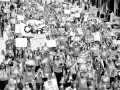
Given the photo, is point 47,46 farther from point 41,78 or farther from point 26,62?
point 41,78

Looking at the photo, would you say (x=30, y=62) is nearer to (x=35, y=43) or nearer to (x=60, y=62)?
(x=60, y=62)

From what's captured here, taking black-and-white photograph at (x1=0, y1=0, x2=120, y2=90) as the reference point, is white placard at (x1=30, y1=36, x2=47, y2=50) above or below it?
above

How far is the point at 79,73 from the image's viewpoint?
13477 millimetres

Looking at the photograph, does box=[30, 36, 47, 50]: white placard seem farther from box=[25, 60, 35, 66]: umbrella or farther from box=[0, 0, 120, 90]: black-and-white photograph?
box=[25, 60, 35, 66]: umbrella

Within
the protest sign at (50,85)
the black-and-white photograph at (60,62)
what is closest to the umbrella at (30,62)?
the black-and-white photograph at (60,62)

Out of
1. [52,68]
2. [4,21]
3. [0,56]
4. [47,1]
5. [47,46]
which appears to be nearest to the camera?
[52,68]

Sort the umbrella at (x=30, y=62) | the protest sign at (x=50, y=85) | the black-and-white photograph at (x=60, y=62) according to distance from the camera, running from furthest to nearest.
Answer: the umbrella at (x=30, y=62) → the black-and-white photograph at (x=60, y=62) → the protest sign at (x=50, y=85)

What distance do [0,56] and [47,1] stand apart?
18.9 metres

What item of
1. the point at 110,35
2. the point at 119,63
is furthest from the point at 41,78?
the point at 110,35

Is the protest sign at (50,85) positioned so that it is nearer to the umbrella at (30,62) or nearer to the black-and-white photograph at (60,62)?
the black-and-white photograph at (60,62)

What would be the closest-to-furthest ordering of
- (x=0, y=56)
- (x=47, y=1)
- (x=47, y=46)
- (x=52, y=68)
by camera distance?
(x=52, y=68), (x=47, y=46), (x=0, y=56), (x=47, y=1)

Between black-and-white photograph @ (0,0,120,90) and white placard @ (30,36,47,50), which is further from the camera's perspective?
A: white placard @ (30,36,47,50)

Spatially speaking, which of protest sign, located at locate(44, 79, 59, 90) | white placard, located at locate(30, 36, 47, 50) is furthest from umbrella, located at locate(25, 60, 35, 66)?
protest sign, located at locate(44, 79, 59, 90)

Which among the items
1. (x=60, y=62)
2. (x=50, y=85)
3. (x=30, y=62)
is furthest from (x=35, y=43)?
(x=50, y=85)
